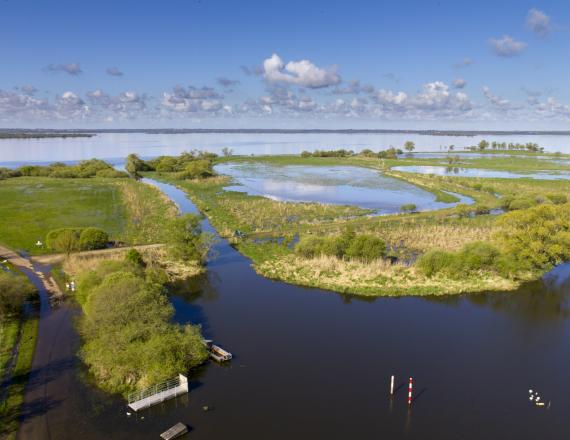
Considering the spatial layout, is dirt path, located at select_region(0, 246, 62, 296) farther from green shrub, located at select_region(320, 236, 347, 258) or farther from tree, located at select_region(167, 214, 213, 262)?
green shrub, located at select_region(320, 236, 347, 258)

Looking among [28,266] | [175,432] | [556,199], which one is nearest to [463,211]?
[556,199]

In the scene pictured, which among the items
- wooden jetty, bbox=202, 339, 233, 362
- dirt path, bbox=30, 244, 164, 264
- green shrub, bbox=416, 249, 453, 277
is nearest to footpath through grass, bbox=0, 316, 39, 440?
wooden jetty, bbox=202, 339, 233, 362

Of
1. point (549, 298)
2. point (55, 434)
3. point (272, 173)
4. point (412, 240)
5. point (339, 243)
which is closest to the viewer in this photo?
point (55, 434)

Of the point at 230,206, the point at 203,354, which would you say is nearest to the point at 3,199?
the point at 230,206

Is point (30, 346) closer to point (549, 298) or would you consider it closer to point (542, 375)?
point (542, 375)

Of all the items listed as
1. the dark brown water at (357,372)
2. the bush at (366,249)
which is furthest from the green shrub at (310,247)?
the dark brown water at (357,372)

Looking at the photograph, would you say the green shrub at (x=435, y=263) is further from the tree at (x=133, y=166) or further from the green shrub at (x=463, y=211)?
the tree at (x=133, y=166)
